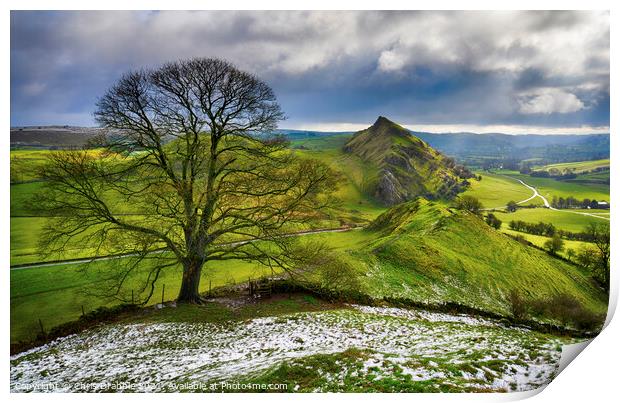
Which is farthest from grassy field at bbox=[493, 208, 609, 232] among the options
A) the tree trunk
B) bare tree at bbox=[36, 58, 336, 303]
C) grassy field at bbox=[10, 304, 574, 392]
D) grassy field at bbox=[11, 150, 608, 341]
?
the tree trunk

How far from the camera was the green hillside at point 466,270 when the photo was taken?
13.3 m

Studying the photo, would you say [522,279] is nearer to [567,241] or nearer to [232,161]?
[567,241]

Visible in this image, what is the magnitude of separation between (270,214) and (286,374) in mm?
4408

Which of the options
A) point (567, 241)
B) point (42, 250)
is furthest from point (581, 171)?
point (42, 250)

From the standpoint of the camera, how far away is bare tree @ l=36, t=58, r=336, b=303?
8.11m

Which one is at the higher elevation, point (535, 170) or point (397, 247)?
point (535, 170)

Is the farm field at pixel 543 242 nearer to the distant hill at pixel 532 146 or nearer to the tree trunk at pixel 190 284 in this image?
the distant hill at pixel 532 146

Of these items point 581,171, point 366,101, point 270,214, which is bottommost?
point 270,214

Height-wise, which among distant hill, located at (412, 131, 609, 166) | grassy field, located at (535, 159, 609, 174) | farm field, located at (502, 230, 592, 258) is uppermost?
distant hill, located at (412, 131, 609, 166)

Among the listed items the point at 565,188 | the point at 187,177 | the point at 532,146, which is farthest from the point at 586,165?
the point at 187,177

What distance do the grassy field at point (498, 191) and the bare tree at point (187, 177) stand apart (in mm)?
7826

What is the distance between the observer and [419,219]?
23.4 m

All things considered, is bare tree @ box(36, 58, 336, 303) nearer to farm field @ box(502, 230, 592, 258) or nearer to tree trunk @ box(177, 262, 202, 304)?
tree trunk @ box(177, 262, 202, 304)

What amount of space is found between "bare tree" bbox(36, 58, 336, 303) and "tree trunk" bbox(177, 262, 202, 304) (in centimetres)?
3
